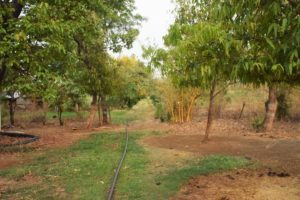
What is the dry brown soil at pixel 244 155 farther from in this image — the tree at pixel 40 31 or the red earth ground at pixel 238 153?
the tree at pixel 40 31

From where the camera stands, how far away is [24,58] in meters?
10.1

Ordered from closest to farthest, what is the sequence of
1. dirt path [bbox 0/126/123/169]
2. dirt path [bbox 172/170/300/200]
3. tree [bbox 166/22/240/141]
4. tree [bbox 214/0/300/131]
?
tree [bbox 214/0/300/131], tree [bbox 166/22/240/141], dirt path [bbox 172/170/300/200], dirt path [bbox 0/126/123/169]

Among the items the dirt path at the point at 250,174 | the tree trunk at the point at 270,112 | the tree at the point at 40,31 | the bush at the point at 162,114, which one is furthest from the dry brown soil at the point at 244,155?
the tree at the point at 40,31

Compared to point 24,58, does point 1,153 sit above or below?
below

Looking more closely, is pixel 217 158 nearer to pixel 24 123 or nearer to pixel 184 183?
pixel 184 183

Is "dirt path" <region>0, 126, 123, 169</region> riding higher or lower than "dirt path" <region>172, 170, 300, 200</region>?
higher

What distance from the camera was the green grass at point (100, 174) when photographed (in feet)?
23.0

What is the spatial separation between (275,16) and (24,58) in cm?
708

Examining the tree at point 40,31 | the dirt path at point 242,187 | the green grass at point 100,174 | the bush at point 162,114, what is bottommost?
the dirt path at point 242,187

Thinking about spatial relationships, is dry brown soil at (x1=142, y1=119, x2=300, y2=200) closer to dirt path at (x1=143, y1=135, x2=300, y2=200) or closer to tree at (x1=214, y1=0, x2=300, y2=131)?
dirt path at (x1=143, y1=135, x2=300, y2=200)

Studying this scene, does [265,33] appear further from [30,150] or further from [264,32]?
[30,150]

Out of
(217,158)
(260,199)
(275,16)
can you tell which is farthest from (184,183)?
(275,16)

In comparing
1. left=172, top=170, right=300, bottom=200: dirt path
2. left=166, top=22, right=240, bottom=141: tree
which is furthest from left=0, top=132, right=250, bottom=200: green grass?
left=166, top=22, right=240, bottom=141: tree

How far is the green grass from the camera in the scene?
7016 mm
